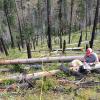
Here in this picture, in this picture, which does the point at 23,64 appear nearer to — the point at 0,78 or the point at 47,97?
the point at 0,78

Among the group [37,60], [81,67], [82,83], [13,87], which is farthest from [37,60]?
[82,83]

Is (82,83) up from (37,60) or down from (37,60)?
up

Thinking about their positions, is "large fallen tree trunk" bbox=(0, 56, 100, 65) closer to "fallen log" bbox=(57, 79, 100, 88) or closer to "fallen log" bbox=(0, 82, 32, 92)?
"fallen log" bbox=(57, 79, 100, 88)

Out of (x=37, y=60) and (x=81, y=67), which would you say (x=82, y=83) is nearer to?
(x=81, y=67)

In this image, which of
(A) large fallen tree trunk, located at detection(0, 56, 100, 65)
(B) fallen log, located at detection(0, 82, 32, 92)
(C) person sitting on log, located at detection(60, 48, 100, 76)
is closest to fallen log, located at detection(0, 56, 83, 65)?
(A) large fallen tree trunk, located at detection(0, 56, 100, 65)

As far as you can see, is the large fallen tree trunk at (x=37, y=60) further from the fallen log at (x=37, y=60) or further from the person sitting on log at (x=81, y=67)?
the person sitting on log at (x=81, y=67)

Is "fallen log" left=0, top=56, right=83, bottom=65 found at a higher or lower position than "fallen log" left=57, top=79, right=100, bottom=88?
lower

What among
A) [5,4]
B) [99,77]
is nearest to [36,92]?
[99,77]

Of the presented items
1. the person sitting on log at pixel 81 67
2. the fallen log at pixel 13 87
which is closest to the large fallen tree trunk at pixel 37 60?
the person sitting on log at pixel 81 67

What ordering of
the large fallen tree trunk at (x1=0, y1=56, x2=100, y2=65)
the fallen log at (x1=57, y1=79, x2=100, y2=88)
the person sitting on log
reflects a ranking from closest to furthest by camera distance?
the fallen log at (x1=57, y1=79, x2=100, y2=88)
the person sitting on log
the large fallen tree trunk at (x1=0, y1=56, x2=100, y2=65)

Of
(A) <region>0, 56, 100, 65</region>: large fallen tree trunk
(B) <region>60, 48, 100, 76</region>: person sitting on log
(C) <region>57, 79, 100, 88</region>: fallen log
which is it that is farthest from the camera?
(A) <region>0, 56, 100, 65</region>: large fallen tree trunk

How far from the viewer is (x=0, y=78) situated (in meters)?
11.5

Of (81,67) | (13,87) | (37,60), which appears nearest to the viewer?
(13,87)

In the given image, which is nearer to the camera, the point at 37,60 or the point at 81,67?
the point at 81,67
